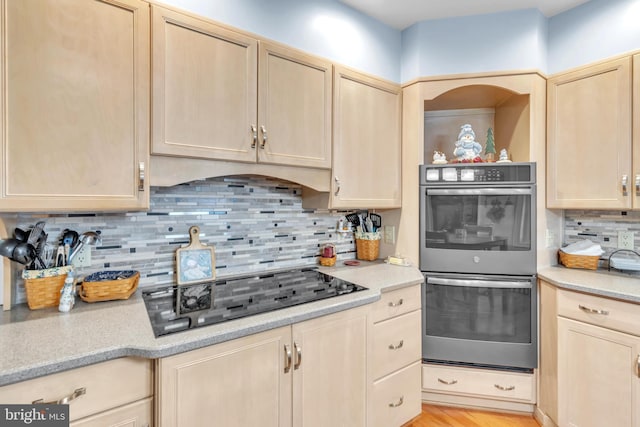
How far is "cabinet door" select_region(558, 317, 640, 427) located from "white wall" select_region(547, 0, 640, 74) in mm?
1576

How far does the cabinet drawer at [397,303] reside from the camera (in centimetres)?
168

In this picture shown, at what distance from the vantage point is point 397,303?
1777 mm

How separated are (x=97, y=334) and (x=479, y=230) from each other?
2021 mm

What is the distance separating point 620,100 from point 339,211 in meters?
1.76

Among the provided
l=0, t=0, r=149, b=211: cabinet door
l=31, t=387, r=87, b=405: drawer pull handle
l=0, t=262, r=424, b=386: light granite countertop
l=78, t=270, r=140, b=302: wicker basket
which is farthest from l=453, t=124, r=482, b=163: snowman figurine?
l=31, t=387, r=87, b=405: drawer pull handle

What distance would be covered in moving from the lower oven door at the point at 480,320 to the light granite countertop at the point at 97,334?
0.84m

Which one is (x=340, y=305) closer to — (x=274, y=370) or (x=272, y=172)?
(x=274, y=370)

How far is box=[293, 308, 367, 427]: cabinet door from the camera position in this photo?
1.33 metres

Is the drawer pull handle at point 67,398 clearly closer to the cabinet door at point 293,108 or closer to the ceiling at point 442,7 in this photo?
the cabinet door at point 293,108

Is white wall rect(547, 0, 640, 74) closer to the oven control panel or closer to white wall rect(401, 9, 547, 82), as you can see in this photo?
white wall rect(401, 9, 547, 82)

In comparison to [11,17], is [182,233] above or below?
below

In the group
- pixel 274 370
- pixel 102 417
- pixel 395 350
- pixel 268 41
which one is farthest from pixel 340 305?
pixel 268 41

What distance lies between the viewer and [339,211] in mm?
2316

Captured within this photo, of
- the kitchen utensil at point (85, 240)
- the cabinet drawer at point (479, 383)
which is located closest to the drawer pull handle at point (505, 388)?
the cabinet drawer at point (479, 383)
